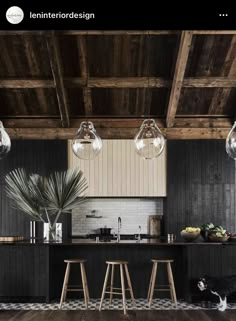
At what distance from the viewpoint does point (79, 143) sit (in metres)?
4.75

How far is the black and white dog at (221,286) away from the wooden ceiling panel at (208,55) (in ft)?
11.4

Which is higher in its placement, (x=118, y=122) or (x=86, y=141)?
(x=118, y=122)

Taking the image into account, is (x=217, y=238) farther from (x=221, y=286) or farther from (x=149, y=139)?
(x=149, y=139)

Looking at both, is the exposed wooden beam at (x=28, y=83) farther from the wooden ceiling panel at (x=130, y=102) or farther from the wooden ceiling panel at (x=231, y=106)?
the wooden ceiling panel at (x=231, y=106)

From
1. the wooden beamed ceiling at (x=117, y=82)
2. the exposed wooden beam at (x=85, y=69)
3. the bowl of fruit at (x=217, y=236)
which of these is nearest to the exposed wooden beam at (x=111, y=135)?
the wooden beamed ceiling at (x=117, y=82)

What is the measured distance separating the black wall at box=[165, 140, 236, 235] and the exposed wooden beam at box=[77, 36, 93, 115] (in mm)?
1630

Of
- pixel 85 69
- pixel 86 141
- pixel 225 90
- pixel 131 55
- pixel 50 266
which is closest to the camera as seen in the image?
pixel 86 141

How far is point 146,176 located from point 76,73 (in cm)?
223

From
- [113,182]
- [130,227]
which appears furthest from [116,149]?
[130,227]

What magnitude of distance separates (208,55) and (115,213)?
342 centimetres

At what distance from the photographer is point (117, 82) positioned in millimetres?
8000

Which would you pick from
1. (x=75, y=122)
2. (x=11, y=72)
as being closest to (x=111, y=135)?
(x=75, y=122)
